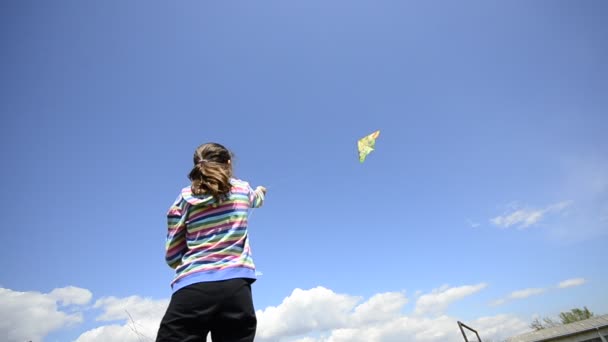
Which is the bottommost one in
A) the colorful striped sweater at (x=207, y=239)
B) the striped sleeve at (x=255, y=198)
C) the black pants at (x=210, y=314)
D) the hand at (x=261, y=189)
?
the black pants at (x=210, y=314)

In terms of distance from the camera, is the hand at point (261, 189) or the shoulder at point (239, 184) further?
the hand at point (261, 189)

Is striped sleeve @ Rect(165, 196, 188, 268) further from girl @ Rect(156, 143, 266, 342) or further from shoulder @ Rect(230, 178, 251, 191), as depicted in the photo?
shoulder @ Rect(230, 178, 251, 191)

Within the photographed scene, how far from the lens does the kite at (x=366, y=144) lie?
676cm

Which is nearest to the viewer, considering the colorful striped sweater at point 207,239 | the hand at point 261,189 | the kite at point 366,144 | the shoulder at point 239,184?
the colorful striped sweater at point 207,239

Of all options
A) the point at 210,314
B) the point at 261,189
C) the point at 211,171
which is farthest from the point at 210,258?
the point at 261,189

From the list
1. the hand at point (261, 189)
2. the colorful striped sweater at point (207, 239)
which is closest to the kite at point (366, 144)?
the hand at point (261, 189)

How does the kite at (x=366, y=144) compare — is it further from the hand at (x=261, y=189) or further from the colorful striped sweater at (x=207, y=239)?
the colorful striped sweater at (x=207, y=239)

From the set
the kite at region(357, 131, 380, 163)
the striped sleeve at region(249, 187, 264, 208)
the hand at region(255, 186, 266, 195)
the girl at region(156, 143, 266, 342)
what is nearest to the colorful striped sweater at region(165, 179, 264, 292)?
the girl at region(156, 143, 266, 342)

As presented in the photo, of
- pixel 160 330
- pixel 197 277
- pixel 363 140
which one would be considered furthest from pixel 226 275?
pixel 363 140

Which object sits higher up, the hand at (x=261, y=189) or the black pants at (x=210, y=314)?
the hand at (x=261, y=189)

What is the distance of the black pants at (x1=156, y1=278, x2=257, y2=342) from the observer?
1.53 metres

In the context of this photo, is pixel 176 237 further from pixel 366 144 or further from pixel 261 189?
pixel 366 144

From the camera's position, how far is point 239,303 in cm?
166

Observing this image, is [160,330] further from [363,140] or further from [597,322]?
[597,322]
